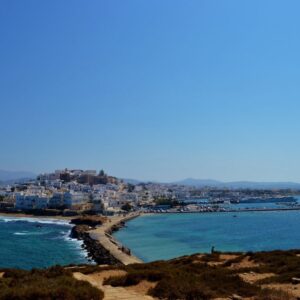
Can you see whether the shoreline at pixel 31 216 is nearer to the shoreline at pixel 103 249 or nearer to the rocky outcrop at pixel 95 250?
the shoreline at pixel 103 249

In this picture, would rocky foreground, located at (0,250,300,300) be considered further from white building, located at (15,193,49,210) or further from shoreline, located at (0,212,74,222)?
white building, located at (15,193,49,210)

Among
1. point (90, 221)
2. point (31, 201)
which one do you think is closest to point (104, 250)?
point (90, 221)

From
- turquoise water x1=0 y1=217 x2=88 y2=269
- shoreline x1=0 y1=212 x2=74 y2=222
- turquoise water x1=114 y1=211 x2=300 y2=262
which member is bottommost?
turquoise water x1=114 y1=211 x2=300 y2=262

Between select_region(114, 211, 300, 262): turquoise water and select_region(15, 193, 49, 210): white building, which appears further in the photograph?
select_region(15, 193, 49, 210): white building

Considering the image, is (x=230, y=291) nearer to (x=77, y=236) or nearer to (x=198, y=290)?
(x=198, y=290)

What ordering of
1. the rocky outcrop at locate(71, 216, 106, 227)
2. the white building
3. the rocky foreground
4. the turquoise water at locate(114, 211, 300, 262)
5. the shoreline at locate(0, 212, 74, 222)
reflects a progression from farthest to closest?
the white building, the shoreline at locate(0, 212, 74, 222), the rocky outcrop at locate(71, 216, 106, 227), the turquoise water at locate(114, 211, 300, 262), the rocky foreground

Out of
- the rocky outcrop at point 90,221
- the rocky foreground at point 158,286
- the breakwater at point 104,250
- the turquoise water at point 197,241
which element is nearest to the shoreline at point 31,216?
the rocky outcrop at point 90,221

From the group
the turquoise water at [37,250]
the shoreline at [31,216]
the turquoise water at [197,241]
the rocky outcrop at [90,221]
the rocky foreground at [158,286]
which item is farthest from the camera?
the shoreline at [31,216]

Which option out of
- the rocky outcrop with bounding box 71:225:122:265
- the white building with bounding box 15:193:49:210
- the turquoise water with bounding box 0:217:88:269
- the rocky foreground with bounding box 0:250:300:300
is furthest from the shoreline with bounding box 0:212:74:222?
the rocky foreground with bounding box 0:250:300:300

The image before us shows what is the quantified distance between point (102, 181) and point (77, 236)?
391ft

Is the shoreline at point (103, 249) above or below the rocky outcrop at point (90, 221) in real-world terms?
below

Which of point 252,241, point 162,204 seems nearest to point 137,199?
point 162,204

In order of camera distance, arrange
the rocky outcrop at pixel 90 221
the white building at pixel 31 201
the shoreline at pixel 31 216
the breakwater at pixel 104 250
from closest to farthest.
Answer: the breakwater at pixel 104 250
the rocky outcrop at pixel 90 221
the shoreline at pixel 31 216
the white building at pixel 31 201

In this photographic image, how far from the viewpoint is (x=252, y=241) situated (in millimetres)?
50125
